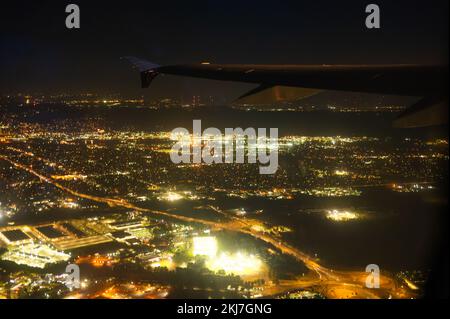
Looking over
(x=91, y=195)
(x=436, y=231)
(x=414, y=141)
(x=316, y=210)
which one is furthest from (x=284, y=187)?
(x=414, y=141)

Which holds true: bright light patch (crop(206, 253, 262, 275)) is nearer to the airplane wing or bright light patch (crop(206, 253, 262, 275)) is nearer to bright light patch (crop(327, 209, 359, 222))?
bright light patch (crop(327, 209, 359, 222))
